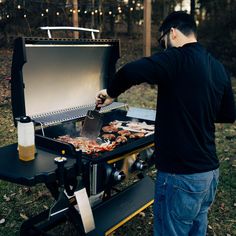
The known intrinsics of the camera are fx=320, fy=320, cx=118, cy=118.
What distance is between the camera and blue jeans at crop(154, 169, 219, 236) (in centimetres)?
215

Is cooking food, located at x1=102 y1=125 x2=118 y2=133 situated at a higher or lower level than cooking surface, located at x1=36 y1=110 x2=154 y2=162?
lower

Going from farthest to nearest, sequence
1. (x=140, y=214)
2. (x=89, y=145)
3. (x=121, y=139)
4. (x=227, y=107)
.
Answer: (x=140, y=214) < (x=121, y=139) < (x=89, y=145) < (x=227, y=107)

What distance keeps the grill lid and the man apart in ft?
2.59

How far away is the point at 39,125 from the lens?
2.74 m

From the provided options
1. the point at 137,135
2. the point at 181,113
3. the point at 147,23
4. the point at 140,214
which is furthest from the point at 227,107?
the point at 147,23

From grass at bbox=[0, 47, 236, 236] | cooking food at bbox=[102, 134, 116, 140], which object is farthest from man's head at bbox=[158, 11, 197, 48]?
grass at bbox=[0, 47, 236, 236]

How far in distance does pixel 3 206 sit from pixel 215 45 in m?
12.9

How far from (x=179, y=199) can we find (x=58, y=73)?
68.9 inches

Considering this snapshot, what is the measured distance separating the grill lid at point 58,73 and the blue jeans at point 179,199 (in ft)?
4.17

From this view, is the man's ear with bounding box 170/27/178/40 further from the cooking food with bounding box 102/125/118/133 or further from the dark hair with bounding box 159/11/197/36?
the cooking food with bounding box 102/125/118/133

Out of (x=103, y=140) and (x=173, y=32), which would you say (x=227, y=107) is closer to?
(x=173, y=32)

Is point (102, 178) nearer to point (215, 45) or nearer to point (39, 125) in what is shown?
point (39, 125)

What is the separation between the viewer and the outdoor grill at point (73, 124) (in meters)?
2.39

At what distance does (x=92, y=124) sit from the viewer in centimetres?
296
